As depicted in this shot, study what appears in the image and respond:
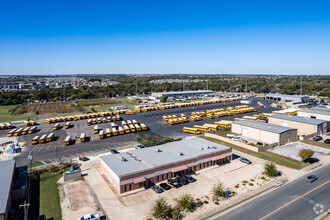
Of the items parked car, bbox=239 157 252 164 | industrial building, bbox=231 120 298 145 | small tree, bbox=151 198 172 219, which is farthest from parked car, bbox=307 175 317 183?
small tree, bbox=151 198 172 219

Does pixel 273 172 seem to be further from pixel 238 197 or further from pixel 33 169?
pixel 33 169

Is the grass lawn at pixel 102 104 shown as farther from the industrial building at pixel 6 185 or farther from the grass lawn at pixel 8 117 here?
the industrial building at pixel 6 185

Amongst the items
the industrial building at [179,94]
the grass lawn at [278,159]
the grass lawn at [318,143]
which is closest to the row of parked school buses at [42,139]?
the grass lawn at [278,159]

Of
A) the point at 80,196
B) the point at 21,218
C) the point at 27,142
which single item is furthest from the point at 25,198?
the point at 27,142

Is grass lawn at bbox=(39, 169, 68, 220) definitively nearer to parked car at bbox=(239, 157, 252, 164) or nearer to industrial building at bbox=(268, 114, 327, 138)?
parked car at bbox=(239, 157, 252, 164)

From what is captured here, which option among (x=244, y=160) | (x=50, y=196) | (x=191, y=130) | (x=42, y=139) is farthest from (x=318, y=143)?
(x=42, y=139)

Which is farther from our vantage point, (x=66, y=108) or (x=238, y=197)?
(x=66, y=108)
